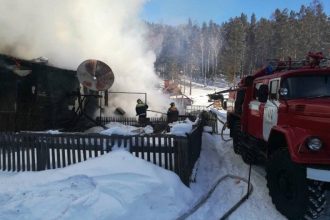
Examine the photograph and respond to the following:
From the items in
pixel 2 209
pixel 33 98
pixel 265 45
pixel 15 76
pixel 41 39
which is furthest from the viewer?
pixel 265 45

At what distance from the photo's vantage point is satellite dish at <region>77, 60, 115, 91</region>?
712 inches

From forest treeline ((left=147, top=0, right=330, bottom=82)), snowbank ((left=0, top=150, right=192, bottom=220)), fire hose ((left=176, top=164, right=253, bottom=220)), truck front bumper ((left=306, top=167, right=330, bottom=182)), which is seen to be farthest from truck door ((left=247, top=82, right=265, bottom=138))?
forest treeline ((left=147, top=0, right=330, bottom=82))

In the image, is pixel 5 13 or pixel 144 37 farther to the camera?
pixel 144 37

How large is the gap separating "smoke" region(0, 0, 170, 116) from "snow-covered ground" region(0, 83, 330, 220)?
10.4 m

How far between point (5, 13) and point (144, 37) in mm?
15799

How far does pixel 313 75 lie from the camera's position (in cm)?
816

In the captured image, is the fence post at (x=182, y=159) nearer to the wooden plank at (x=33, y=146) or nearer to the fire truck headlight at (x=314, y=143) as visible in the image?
the fire truck headlight at (x=314, y=143)

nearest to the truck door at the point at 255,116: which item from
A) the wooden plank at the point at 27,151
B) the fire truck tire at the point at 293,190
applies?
the fire truck tire at the point at 293,190

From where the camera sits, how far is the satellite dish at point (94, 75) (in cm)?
1808

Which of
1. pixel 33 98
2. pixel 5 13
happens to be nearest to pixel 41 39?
pixel 5 13

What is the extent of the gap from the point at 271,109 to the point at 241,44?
7710cm

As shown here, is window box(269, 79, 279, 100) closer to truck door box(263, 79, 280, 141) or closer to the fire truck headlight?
truck door box(263, 79, 280, 141)

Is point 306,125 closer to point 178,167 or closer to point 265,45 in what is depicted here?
point 178,167

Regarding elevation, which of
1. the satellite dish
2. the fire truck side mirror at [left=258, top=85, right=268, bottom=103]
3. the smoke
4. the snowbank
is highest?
the smoke
